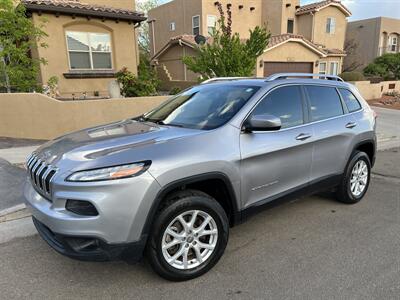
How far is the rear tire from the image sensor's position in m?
4.52

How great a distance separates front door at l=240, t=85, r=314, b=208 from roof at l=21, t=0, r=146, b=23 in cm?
1030

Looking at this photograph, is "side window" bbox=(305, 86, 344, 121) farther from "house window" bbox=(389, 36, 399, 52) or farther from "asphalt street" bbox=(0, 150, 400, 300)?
"house window" bbox=(389, 36, 399, 52)

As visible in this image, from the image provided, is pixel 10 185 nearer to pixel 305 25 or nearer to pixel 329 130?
pixel 329 130

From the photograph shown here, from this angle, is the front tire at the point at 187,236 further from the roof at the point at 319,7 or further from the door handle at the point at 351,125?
the roof at the point at 319,7

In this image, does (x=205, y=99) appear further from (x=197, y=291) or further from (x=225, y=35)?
(x=225, y=35)

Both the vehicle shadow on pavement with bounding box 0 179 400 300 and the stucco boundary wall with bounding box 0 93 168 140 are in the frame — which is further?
the stucco boundary wall with bounding box 0 93 168 140

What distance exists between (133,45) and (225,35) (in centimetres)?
615

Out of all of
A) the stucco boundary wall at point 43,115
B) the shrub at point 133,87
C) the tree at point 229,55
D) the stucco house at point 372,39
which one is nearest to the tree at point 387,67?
the stucco house at point 372,39

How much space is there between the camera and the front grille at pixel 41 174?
2751 millimetres

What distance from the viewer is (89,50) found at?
1326 cm

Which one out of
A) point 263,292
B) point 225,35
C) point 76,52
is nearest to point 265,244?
point 263,292

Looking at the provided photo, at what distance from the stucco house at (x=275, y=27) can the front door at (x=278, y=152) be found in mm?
16672

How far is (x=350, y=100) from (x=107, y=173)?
3634 mm

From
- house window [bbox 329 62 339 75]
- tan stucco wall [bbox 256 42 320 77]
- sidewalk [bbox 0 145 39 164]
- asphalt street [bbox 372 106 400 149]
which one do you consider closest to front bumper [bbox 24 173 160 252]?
sidewalk [bbox 0 145 39 164]
